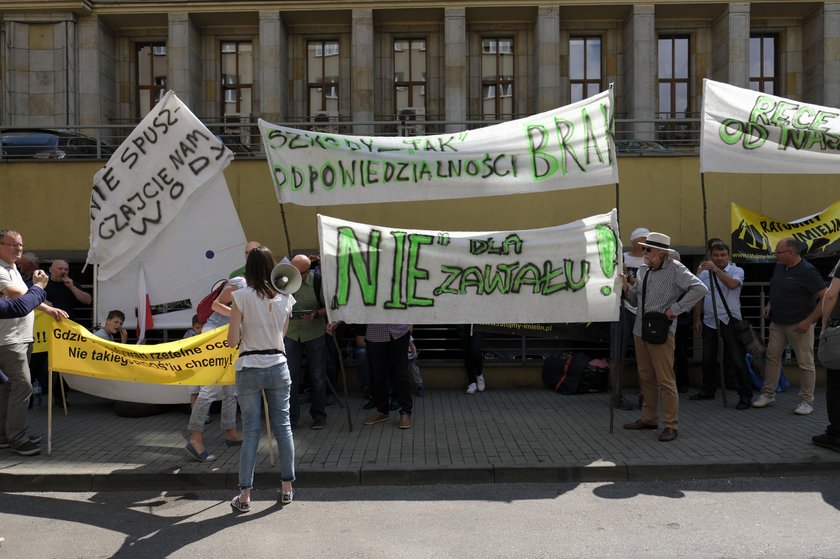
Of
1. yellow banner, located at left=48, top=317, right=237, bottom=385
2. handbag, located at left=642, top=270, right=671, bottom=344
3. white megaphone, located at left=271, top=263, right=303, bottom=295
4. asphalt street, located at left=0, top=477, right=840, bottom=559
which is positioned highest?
white megaphone, located at left=271, top=263, right=303, bottom=295

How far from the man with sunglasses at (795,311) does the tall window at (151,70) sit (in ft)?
57.2

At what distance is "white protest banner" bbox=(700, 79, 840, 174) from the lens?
25.1 ft

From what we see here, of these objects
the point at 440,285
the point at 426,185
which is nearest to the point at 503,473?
the point at 440,285

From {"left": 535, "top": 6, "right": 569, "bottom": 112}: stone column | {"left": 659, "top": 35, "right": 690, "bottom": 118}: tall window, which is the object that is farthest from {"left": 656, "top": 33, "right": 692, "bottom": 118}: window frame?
{"left": 535, "top": 6, "right": 569, "bottom": 112}: stone column

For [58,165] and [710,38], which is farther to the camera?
[710,38]

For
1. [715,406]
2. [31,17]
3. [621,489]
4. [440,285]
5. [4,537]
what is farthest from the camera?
[31,17]

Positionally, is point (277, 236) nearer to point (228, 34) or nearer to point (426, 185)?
point (426, 185)

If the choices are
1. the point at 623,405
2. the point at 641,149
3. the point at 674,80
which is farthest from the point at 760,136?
the point at 674,80

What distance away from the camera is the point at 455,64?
18641 millimetres

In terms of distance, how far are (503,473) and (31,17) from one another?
1917cm

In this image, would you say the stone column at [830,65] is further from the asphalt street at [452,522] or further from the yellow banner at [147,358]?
the yellow banner at [147,358]

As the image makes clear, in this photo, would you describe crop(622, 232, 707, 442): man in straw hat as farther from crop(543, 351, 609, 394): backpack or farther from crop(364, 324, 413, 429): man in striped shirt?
crop(543, 351, 609, 394): backpack

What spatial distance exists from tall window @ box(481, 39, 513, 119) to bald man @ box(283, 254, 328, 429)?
13276 millimetres

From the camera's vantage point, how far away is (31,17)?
1886 centimetres
